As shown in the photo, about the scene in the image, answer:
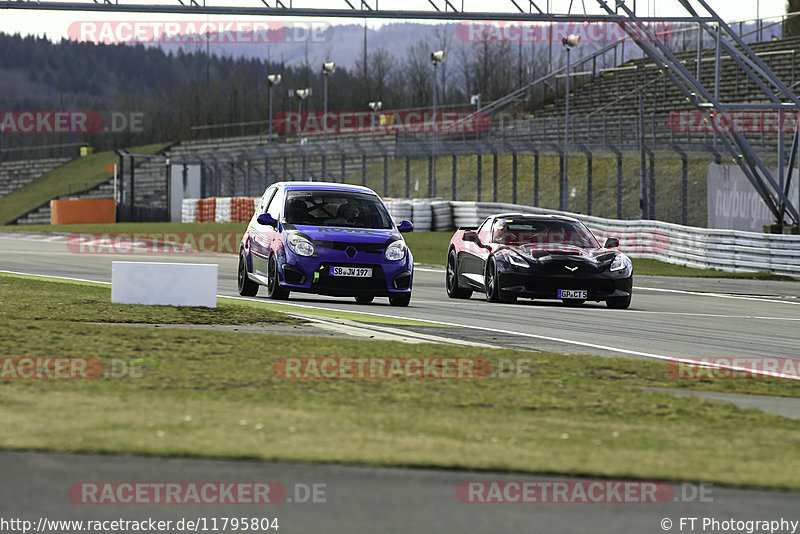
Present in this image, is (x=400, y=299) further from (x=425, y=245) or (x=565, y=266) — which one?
(x=425, y=245)

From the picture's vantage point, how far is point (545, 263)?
17.1 meters

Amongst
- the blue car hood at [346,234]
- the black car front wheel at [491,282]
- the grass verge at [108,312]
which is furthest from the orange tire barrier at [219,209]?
the grass verge at [108,312]

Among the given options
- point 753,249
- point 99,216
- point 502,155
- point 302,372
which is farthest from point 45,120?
point 302,372

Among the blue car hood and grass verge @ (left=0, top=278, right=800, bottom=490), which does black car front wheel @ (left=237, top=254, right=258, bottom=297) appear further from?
grass verge @ (left=0, top=278, right=800, bottom=490)

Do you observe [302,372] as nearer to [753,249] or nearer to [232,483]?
[232,483]

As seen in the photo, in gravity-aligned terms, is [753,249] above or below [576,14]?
below

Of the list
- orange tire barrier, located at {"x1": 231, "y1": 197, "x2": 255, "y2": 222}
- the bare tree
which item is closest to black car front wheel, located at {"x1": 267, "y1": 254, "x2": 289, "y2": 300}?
orange tire barrier, located at {"x1": 231, "y1": 197, "x2": 255, "y2": 222}

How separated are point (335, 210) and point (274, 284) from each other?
4.40 ft

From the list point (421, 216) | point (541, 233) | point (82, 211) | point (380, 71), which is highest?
point (380, 71)

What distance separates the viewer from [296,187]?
17.0m

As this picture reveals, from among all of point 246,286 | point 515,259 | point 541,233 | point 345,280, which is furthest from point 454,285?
point 345,280

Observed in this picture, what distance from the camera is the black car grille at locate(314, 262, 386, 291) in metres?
15.8

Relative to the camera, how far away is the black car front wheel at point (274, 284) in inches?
637

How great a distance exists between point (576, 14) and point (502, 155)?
19474 millimetres
